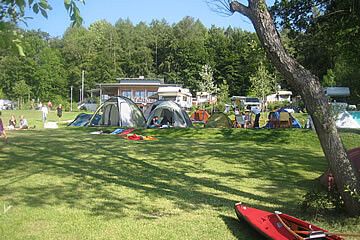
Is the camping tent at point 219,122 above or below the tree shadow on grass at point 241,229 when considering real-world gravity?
→ above

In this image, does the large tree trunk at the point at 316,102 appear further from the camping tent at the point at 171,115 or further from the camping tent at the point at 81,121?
the camping tent at the point at 81,121

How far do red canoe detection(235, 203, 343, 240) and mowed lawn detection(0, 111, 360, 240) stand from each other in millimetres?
182

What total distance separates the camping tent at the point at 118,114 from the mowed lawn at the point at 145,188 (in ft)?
27.1

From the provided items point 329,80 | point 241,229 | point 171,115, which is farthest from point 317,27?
point 329,80

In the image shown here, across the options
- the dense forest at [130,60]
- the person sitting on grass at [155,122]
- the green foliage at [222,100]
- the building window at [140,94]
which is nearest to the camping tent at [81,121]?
the person sitting on grass at [155,122]

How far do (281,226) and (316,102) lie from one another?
1.49 meters

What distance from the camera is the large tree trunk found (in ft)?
14.8

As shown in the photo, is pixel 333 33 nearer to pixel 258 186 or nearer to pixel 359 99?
pixel 258 186

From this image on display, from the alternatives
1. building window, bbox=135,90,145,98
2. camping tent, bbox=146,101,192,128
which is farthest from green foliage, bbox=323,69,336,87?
camping tent, bbox=146,101,192,128

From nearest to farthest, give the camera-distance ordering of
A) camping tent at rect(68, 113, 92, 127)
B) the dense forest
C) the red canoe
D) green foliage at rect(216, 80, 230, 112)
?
the red canoe, camping tent at rect(68, 113, 92, 127), green foliage at rect(216, 80, 230, 112), the dense forest

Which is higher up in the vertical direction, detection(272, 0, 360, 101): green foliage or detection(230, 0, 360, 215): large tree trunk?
detection(272, 0, 360, 101): green foliage

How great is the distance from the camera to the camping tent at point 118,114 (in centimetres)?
2030

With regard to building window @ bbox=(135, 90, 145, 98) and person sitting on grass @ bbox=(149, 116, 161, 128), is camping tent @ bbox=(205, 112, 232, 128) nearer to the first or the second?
person sitting on grass @ bbox=(149, 116, 161, 128)

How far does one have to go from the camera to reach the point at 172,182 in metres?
7.10
